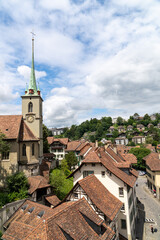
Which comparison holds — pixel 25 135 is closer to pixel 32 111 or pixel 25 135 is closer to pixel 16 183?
pixel 32 111

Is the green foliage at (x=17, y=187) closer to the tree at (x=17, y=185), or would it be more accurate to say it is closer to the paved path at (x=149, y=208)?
the tree at (x=17, y=185)

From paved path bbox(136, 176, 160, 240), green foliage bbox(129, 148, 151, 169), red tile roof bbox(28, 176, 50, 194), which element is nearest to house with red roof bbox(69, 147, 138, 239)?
paved path bbox(136, 176, 160, 240)

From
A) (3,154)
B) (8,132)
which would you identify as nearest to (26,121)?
(8,132)

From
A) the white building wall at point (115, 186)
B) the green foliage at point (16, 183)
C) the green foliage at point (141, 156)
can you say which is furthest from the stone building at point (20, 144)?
the green foliage at point (141, 156)

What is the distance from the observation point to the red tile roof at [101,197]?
60.0ft

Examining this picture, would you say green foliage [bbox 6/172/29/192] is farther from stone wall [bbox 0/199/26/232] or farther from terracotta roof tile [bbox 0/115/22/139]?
terracotta roof tile [bbox 0/115/22/139]

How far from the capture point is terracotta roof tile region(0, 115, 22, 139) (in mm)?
32156

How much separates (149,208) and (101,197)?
2473 centimetres

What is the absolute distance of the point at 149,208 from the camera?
3794cm

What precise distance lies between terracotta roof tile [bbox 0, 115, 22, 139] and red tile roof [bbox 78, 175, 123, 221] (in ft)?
57.9

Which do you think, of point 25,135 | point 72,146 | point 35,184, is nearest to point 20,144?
point 25,135

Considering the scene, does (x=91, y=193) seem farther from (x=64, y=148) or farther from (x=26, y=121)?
(x=64, y=148)

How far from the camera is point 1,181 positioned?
3114 cm

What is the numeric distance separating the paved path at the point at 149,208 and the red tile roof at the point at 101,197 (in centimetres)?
1156
